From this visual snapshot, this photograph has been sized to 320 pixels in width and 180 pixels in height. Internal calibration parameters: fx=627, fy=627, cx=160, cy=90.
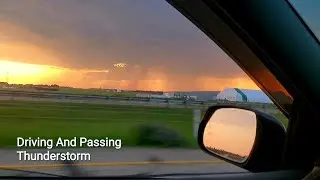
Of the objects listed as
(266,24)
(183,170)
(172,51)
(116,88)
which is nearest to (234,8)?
(266,24)

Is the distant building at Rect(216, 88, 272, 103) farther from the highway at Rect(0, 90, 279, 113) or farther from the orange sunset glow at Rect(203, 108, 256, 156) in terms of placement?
the orange sunset glow at Rect(203, 108, 256, 156)

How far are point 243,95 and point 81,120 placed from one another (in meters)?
0.83

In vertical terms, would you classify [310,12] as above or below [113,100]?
above

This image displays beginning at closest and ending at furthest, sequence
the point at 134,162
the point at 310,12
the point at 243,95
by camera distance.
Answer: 1. the point at 310,12
2. the point at 134,162
3. the point at 243,95

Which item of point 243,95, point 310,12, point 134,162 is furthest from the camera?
point 243,95

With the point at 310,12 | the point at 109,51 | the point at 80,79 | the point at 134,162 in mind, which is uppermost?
the point at 310,12

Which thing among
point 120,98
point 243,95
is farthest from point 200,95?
point 120,98

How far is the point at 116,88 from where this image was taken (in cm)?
307

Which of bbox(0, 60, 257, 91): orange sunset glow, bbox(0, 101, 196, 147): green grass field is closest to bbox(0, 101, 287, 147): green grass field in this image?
bbox(0, 101, 196, 147): green grass field

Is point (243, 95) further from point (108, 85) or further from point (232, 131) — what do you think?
point (108, 85)

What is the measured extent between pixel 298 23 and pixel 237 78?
0.49 metres

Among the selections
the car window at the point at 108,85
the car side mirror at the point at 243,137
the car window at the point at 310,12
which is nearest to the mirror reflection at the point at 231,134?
the car side mirror at the point at 243,137

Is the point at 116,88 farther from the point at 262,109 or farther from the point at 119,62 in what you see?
the point at 262,109

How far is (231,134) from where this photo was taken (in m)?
3.10
